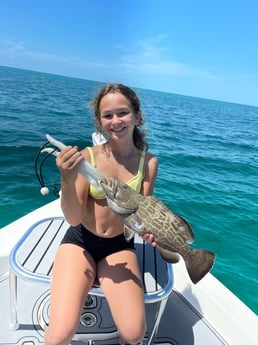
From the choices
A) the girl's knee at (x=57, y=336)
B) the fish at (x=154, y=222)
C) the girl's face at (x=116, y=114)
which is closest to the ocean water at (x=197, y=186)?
the girl's face at (x=116, y=114)

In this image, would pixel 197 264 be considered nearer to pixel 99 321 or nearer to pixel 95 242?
pixel 95 242

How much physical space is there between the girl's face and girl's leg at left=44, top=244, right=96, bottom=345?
1.19 meters

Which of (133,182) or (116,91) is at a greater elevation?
(116,91)

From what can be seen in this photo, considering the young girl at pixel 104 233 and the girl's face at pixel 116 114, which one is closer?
the young girl at pixel 104 233

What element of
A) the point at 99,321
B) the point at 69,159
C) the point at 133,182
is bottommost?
the point at 99,321

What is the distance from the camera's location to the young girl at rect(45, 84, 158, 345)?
2.55 m

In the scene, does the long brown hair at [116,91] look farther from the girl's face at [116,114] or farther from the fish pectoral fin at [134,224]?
the fish pectoral fin at [134,224]

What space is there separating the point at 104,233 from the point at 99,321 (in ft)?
3.58

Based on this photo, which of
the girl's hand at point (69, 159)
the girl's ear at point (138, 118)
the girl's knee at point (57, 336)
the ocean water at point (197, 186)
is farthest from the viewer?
the ocean water at point (197, 186)

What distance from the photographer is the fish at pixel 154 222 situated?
2.38 metres

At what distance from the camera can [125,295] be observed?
2.65m

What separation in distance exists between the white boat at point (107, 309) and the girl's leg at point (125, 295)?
0.42 feet

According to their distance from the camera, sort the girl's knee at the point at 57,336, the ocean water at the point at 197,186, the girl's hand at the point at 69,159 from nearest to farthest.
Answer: the girl's hand at the point at 69,159 < the girl's knee at the point at 57,336 < the ocean water at the point at 197,186

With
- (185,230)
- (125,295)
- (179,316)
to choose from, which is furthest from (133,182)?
(179,316)
